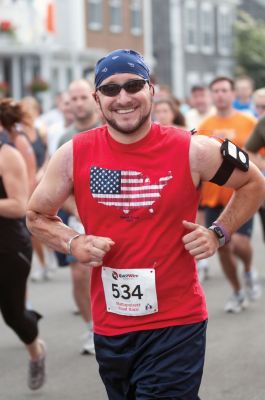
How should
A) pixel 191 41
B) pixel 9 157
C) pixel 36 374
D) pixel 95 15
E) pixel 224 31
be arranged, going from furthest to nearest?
pixel 224 31, pixel 191 41, pixel 95 15, pixel 36 374, pixel 9 157

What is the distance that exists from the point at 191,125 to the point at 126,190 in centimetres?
1051

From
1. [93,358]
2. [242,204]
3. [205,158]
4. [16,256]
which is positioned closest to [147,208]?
[205,158]

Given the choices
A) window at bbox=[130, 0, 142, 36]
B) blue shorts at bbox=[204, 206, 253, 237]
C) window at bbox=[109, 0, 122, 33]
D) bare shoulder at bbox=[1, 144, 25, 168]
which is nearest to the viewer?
bare shoulder at bbox=[1, 144, 25, 168]

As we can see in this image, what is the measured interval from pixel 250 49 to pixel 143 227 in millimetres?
47699

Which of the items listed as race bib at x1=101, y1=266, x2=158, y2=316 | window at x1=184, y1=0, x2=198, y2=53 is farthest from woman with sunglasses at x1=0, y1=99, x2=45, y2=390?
window at x1=184, y1=0, x2=198, y2=53

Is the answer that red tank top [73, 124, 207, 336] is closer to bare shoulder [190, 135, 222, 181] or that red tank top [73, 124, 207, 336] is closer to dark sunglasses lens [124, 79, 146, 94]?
bare shoulder [190, 135, 222, 181]

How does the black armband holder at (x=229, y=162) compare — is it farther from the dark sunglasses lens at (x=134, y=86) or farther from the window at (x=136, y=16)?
the window at (x=136, y=16)

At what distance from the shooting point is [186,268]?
4.65m

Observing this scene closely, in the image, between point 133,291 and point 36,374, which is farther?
point 36,374

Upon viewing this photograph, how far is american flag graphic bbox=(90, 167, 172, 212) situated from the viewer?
4.57 m

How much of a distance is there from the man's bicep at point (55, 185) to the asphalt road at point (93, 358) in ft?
7.43

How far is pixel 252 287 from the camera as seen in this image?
1028 centimetres

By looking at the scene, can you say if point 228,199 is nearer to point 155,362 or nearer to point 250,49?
point 155,362

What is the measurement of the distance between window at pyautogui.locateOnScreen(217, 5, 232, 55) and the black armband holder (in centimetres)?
5019
